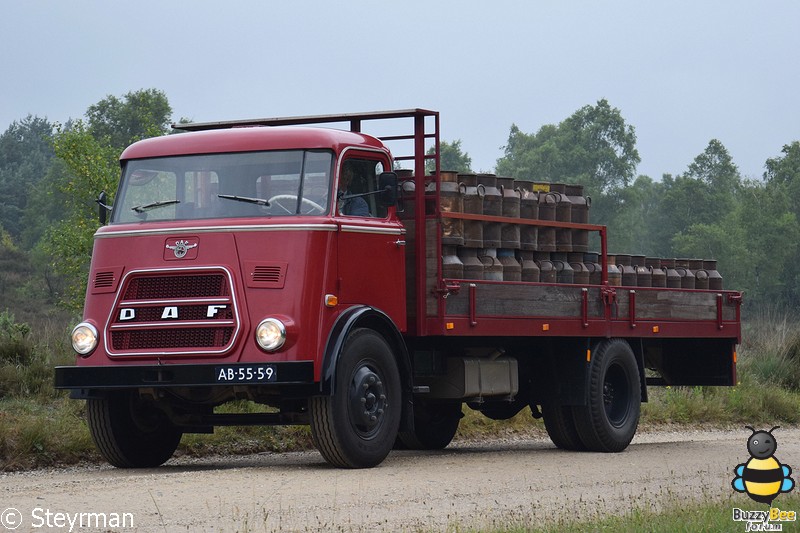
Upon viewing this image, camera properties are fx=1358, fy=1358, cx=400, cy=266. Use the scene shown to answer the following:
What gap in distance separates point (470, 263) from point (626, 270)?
3.28 m

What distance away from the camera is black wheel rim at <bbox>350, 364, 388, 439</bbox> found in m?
12.1

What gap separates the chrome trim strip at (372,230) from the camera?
12.4 metres

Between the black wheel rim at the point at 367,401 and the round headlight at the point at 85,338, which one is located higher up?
the round headlight at the point at 85,338

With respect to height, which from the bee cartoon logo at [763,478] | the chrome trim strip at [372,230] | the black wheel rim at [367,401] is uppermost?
the chrome trim strip at [372,230]

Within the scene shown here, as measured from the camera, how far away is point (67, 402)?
15.6m

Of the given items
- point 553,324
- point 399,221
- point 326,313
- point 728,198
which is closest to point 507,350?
point 553,324

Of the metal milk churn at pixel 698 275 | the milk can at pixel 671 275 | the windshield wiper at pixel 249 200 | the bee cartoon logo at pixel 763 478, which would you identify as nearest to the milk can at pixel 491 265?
the windshield wiper at pixel 249 200

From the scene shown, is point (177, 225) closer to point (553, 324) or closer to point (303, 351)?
point (303, 351)

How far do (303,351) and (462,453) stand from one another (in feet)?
13.9

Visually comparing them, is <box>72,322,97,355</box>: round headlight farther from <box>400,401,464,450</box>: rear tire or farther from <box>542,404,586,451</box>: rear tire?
<box>542,404,586,451</box>: rear tire

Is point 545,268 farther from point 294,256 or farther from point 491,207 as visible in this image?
point 294,256

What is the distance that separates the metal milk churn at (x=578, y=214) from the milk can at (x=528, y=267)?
0.84 metres

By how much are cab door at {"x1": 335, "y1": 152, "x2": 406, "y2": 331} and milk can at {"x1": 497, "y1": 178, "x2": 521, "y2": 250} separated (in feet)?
5.75

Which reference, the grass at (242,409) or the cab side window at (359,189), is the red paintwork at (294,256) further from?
the grass at (242,409)
